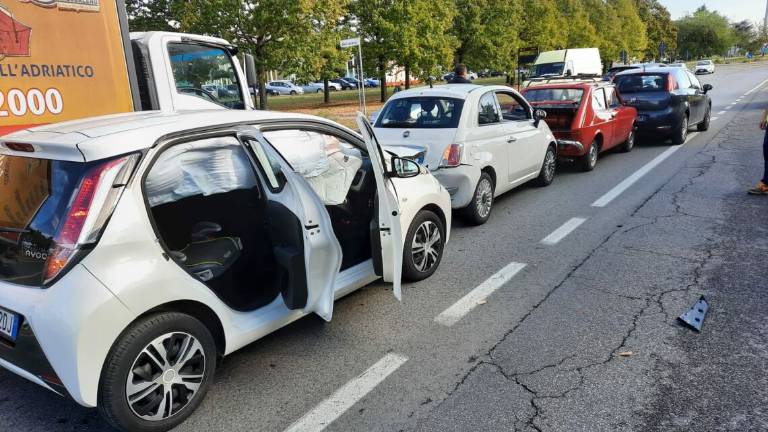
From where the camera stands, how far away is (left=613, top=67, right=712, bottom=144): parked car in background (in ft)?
37.3

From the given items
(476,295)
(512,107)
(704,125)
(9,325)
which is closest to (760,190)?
(512,107)

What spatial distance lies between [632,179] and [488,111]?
3.37 meters

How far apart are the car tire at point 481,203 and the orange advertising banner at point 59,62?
13.3 ft

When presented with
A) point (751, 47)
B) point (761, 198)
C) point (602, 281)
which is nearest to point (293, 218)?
point (602, 281)

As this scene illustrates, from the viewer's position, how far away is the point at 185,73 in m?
7.09

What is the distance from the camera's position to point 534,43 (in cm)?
3722

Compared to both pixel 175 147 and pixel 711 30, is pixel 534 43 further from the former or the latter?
pixel 711 30

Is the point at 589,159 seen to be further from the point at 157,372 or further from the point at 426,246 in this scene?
the point at 157,372

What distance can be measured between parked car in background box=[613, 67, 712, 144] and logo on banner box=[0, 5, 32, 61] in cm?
1051

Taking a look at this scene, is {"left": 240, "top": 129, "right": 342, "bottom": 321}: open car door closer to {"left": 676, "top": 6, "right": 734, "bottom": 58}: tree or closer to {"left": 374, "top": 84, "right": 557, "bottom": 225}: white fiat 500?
{"left": 374, "top": 84, "right": 557, "bottom": 225}: white fiat 500

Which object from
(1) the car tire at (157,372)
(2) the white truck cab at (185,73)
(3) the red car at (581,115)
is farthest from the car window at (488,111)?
(1) the car tire at (157,372)

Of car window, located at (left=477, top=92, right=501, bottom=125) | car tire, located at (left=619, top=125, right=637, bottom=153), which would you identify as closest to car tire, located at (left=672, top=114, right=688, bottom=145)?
car tire, located at (left=619, top=125, right=637, bottom=153)

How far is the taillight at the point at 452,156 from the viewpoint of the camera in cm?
620

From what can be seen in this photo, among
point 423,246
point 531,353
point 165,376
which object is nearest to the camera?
point 165,376
